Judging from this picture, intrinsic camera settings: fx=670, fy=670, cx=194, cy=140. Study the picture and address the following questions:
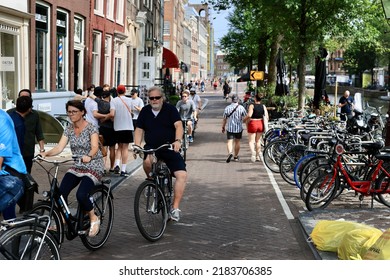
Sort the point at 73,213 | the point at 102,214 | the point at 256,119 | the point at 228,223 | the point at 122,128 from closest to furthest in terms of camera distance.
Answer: the point at 73,213
the point at 102,214
the point at 228,223
the point at 122,128
the point at 256,119

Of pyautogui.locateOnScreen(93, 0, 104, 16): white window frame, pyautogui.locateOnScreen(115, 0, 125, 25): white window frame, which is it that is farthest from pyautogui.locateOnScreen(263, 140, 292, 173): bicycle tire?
pyautogui.locateOnScreen(115, 0, 125, 25): white window frame

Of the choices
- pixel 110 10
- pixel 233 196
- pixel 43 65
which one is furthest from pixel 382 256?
pixel 110 10

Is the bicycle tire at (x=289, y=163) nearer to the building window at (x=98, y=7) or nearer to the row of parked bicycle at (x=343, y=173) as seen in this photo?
the row of parked bicycle at (x=343, y=173)

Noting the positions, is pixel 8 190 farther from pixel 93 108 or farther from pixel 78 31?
pixel 78 31

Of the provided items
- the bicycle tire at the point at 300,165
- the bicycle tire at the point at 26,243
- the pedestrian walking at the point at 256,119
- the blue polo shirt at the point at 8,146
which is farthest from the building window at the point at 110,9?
the bicycle tire at the point at 26,243

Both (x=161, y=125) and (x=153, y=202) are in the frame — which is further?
(x=161, y=125)

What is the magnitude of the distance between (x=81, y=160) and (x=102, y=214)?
0.81 metres

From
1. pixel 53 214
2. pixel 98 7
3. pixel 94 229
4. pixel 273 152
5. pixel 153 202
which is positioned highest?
pixel 98 7

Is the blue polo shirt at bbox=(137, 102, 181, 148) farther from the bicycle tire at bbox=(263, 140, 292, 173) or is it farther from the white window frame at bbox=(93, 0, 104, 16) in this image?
the white window frame at bbox=(93, 0, 104, 16)

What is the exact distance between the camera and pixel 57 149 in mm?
6332

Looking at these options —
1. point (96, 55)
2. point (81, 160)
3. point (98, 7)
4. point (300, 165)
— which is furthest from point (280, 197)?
point (98, 7)

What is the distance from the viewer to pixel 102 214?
6840 millimetres

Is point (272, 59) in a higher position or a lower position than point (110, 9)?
lower

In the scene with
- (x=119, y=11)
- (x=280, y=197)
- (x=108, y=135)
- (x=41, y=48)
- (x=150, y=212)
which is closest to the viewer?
(x=150, y=212)
